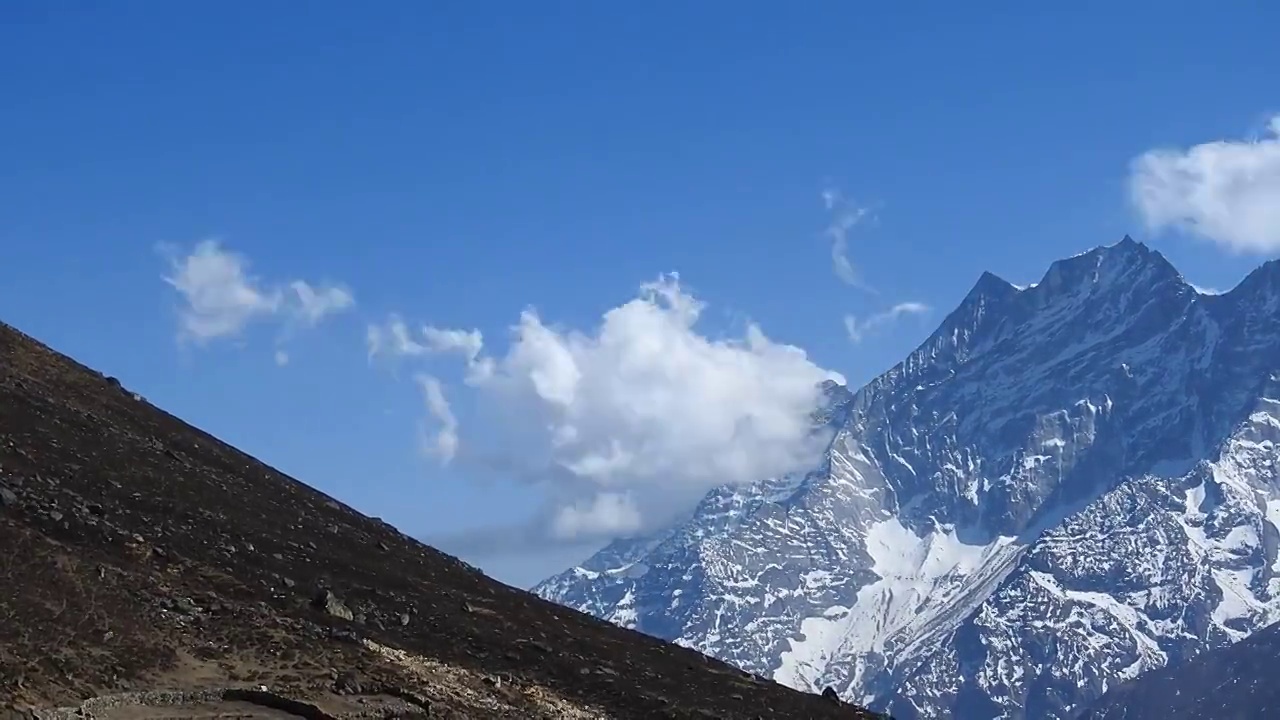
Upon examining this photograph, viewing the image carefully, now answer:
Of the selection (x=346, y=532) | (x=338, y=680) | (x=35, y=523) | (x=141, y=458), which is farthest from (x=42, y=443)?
(x=338, y=680)

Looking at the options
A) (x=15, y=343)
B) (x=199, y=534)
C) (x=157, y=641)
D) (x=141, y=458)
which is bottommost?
(x=157, y=641)

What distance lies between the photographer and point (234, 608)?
167 ft

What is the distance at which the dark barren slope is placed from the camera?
44094 mm

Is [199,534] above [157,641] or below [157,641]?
above

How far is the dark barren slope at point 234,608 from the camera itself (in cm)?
4409

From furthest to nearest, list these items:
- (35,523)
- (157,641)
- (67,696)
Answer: (35,523) < (157,641) < (67,696)

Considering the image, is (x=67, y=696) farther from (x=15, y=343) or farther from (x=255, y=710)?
(x=15, y=343)

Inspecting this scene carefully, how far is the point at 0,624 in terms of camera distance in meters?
43.4

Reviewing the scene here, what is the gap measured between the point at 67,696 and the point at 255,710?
189 inches

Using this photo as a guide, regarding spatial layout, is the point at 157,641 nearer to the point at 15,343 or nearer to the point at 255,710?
the point at 255,710

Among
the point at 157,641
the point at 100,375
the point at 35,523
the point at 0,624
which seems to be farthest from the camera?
the point at 100,375

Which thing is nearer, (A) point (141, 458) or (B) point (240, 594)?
(B) point (240, 594)

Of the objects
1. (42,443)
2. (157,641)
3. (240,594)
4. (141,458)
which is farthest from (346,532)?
(157,641)

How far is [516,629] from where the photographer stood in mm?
65688
